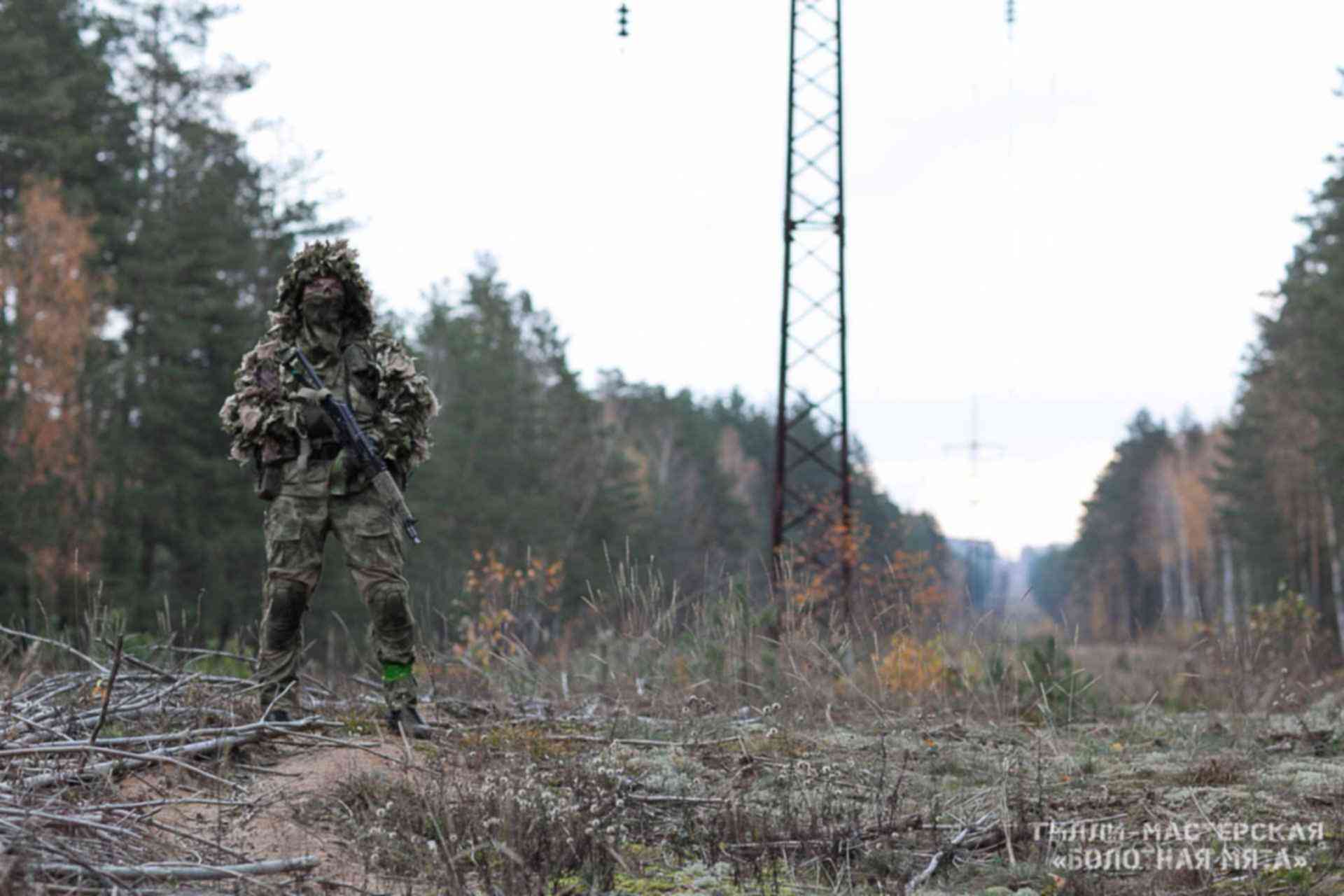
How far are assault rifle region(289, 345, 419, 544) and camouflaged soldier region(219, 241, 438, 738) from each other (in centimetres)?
6

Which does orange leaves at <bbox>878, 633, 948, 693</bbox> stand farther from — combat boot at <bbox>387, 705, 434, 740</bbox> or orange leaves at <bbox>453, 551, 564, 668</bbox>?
combat boot at <bbox>387, 705, 434, 740</bbox>

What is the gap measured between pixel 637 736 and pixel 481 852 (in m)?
1.98

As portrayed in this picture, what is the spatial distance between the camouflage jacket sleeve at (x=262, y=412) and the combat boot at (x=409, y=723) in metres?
1.40

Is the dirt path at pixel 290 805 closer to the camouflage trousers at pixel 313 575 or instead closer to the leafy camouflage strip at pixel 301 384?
the camouflage trousers at pixel 313 575

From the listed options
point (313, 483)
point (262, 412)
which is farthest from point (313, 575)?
point (262, 412)

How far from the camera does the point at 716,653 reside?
725cm

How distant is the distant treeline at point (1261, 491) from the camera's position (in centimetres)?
2453

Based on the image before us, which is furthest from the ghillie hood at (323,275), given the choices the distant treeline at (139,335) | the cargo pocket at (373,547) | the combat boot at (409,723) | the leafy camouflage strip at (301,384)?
the distant treeline at (139,335)

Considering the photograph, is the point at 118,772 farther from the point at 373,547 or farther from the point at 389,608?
the point at 373,547

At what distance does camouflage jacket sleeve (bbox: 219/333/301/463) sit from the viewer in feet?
19.5

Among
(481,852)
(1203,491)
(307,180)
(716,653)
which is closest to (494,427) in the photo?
(307,180)

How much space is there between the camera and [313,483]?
234 inches

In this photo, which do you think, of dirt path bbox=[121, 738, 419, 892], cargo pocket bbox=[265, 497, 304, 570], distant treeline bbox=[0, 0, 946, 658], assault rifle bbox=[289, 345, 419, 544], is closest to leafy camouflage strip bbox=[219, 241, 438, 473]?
assault rifle bbox=[289, 345, 419, 544]

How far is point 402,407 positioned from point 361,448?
1.44ft
